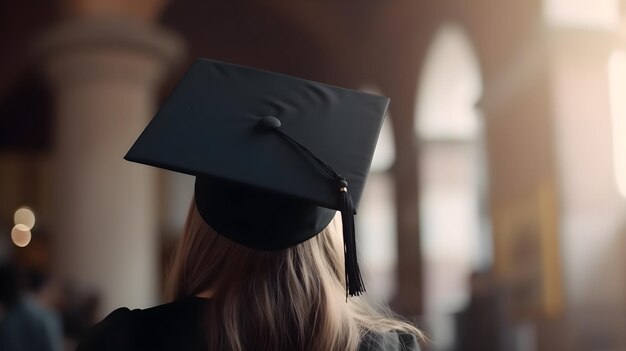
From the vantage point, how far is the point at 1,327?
404 cm

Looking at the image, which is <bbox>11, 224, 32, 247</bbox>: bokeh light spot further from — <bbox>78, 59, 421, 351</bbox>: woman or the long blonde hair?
the long blonde hair

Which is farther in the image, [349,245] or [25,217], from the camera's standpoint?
[25,217]

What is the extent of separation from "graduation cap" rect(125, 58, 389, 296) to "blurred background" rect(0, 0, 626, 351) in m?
2.75

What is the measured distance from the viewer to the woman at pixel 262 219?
1431 mm

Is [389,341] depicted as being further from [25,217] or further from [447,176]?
[25,217]

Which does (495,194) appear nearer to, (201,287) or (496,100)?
(496,100)

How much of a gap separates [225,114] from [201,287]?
1.14 ft

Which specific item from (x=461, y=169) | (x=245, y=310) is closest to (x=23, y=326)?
(x=245, y=310)

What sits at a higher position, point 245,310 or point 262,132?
point 262,132

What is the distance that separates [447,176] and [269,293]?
9124 mm

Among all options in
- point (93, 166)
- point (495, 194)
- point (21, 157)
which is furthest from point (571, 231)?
point (21, 157)

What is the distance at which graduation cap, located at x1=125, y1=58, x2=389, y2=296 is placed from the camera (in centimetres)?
154

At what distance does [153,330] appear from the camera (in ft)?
4.74

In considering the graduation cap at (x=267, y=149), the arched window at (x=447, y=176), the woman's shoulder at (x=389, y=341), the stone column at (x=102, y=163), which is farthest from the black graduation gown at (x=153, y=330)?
the arched window at (x=447, y=176)
